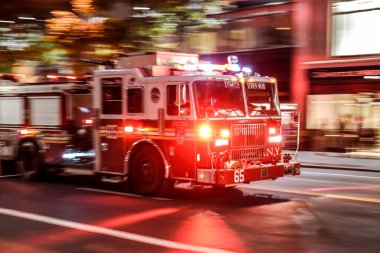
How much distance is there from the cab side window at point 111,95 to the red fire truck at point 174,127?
2cm

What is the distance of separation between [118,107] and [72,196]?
6.59 feet

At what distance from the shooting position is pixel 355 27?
22078 millimetres

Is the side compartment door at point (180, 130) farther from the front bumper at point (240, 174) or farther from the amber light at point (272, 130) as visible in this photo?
the amber light at point (272, 130)

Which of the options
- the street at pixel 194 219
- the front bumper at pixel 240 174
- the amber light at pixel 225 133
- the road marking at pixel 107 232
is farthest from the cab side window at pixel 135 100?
the road marking at pixel 107 232

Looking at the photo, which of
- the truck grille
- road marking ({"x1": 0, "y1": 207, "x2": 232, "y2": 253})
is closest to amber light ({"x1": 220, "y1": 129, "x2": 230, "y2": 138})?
the truck grille

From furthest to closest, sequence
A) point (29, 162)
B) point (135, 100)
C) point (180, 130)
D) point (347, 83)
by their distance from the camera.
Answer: point (347, 83)
point (29, 162)
point (135, 100)
point (180, 130)

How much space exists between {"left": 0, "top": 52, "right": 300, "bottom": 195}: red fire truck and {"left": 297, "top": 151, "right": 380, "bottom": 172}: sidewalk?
6.93m

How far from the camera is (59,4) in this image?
15.8 ft

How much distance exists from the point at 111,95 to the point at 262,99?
310 centimetres

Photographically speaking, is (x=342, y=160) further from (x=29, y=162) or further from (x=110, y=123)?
(x=29, y=162)

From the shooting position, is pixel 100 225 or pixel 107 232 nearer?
pixel 107 232

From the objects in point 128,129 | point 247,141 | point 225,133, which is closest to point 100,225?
point 225,133

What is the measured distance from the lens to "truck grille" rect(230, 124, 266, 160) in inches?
394

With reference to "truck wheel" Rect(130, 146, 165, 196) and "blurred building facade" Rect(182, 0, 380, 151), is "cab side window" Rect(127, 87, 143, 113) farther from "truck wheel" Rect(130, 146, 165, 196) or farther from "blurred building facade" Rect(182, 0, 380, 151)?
"blurred building facade" Rect(182, 0, 380, 151)
